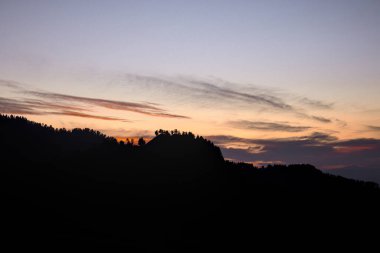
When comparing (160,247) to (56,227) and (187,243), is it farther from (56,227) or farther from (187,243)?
(56,227)

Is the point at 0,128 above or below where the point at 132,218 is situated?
above

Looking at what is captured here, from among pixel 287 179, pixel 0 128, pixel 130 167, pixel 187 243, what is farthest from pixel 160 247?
pixel 287 179

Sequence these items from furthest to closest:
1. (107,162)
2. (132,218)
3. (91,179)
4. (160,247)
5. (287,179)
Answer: (287,179), (107,162), (91,179), (132,218), (160,247)

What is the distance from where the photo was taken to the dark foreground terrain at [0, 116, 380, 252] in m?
65.4

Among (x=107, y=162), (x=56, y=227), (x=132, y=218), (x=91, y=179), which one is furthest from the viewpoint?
(x=107, y=162)

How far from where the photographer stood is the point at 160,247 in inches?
2692

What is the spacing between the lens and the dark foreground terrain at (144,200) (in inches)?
2574

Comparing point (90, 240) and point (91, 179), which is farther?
point (91, 179)

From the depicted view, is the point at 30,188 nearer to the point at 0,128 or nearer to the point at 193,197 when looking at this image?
the point at 0,128

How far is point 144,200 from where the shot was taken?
80938 mm

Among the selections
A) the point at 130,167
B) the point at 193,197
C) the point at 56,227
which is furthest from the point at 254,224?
the point at 56,227

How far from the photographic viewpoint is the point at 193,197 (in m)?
89.2

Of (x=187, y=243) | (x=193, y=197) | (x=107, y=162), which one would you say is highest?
(x=107, y=162)

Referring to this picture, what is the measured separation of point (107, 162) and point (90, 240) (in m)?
27.3
